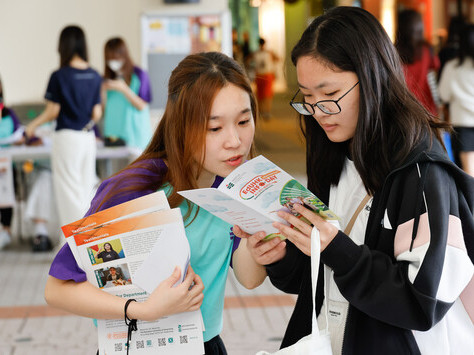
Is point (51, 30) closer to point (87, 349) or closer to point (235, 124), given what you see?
point (87, 349)

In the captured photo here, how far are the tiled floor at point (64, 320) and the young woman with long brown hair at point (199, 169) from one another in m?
1.16

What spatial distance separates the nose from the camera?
2.00 metres

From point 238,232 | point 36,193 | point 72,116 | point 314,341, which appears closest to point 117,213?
point 238,232

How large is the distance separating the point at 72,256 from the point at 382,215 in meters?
0.83

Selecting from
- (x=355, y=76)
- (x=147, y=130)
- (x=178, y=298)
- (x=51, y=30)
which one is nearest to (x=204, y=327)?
(x=178, y=298)

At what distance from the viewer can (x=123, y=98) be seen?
6926mm

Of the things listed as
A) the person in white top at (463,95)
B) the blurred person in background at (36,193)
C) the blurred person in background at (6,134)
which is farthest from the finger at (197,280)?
the person in white top at (463,95)

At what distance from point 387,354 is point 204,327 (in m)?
0.54

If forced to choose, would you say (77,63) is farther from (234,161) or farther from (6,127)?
(234,161)

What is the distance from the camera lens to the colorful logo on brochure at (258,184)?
175cm

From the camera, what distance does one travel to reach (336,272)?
1766mm

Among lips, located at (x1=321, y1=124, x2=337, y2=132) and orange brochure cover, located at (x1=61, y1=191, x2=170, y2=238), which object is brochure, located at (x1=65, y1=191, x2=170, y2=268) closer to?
orange brochure cover, located at (x1=61, y1=191, x2=170, y2=238)

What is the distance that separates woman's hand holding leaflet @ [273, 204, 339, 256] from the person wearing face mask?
517 cm

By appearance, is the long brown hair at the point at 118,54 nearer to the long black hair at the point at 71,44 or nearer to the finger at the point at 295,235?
the long black hair at the point at 71,44
